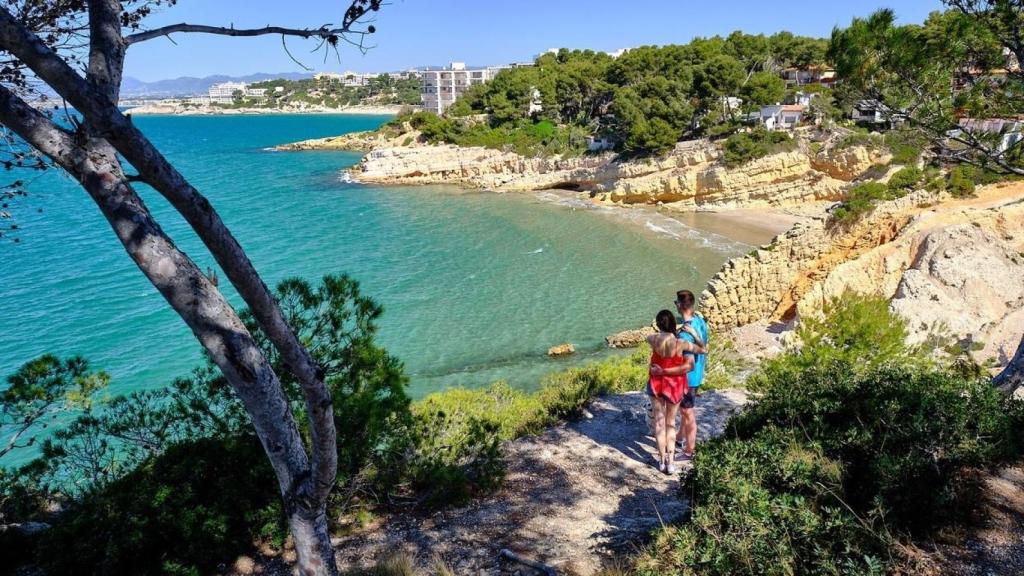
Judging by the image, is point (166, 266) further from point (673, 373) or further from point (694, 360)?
point (694, 360)

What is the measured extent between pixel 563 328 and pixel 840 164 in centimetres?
2111

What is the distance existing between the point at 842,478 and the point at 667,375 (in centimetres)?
209

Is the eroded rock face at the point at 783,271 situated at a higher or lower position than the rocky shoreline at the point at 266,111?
lower

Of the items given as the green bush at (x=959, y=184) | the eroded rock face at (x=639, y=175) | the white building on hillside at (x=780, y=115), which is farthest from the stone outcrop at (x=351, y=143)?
the green bush at (x=959, y=184)

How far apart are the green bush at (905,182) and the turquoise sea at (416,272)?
22.3 ft

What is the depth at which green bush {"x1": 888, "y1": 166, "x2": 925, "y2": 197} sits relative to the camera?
1833cm

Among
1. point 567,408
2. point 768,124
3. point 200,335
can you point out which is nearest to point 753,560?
point 200,335

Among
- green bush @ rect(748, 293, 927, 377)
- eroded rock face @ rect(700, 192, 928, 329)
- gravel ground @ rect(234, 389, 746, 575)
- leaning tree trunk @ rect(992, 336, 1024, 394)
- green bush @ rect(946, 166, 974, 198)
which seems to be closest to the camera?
gravel ground @ rect(234, 389, 746, 575)

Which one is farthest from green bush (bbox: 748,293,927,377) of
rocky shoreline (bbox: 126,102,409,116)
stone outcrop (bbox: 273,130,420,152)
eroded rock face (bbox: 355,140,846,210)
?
rocky shoreline (bbox: 126,102,409,116)

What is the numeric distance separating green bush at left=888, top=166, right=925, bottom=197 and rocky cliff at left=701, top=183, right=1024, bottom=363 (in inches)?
75.8

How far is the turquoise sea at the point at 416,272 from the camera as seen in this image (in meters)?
→ 17.0

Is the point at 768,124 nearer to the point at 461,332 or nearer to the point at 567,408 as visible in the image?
the point at 461,332

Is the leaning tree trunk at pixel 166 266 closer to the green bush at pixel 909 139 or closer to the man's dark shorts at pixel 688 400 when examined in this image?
the man's dark shorts at pixel 688 400

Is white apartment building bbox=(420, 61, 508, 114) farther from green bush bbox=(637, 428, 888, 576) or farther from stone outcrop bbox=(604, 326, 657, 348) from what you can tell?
green bush bbox=(637, 428, 888, 576)
